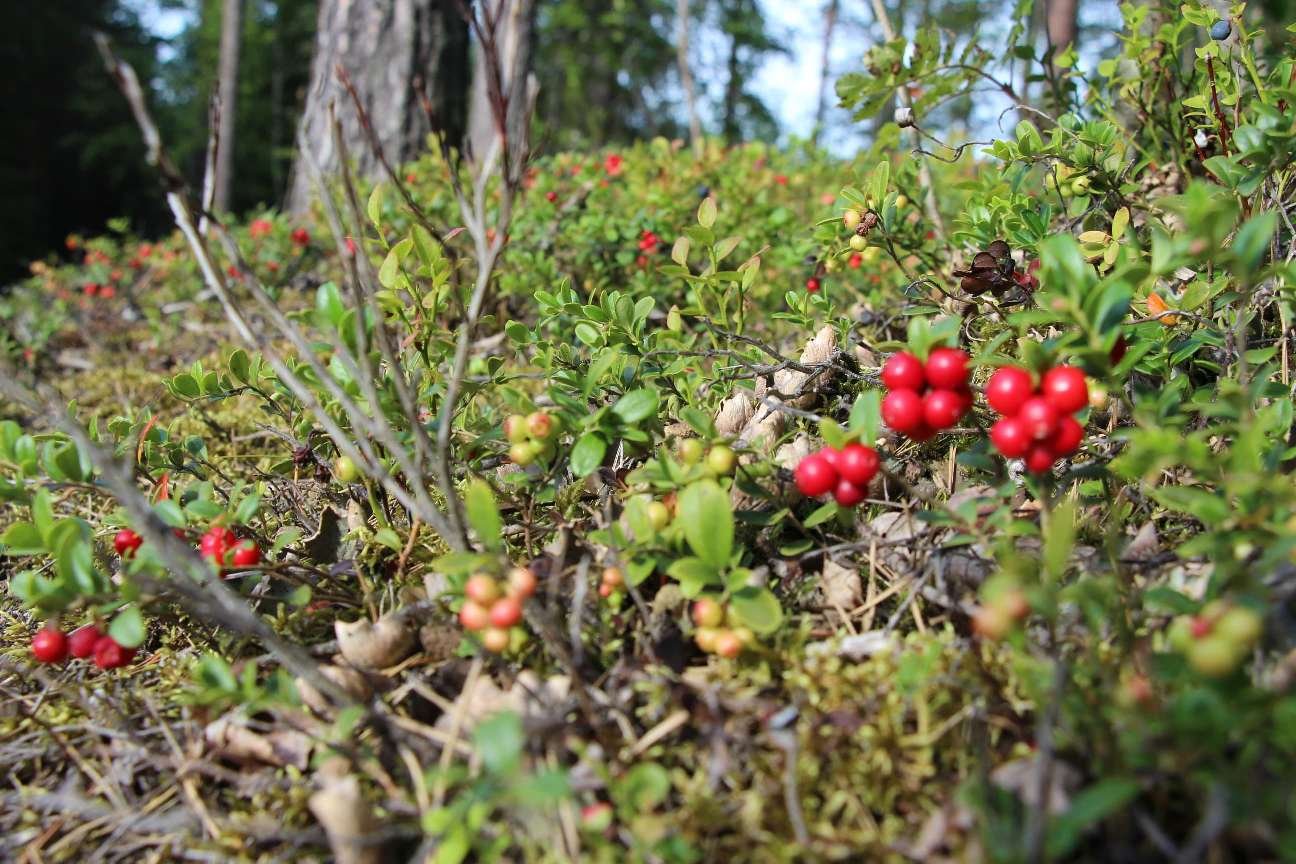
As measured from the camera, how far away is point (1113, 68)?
7.12 ft

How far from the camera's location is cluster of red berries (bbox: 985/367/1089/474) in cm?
97

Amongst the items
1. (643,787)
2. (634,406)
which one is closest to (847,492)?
(634,406)

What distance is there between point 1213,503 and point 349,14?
597 cm

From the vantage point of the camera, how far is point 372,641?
4.09 feet

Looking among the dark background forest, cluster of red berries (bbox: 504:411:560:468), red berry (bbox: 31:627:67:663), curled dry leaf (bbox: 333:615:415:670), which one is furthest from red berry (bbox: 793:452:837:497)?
the dark background forest

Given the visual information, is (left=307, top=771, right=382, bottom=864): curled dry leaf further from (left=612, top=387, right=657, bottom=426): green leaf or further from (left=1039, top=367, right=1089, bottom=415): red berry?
(left=1039, top=367, right=1089, bottom=415): red berry

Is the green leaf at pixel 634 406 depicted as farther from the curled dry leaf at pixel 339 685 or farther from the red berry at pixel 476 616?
the curled dry leaf at pixel 339 685

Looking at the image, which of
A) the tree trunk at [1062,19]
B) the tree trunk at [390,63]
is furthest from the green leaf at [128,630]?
the tree trunk at [1062,19]

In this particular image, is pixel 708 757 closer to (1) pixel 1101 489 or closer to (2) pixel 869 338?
(1) pixel 1101 489

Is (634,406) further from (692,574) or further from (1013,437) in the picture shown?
(1013,437)

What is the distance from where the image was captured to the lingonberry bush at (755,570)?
2.96 feet

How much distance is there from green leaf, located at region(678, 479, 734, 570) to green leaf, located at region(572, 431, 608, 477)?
0.16 m

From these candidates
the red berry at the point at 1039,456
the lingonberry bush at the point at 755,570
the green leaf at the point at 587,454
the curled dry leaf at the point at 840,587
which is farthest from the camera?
the curled dry leaf at the point at 840,587

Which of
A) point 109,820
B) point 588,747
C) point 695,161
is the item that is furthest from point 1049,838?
point 695,161
